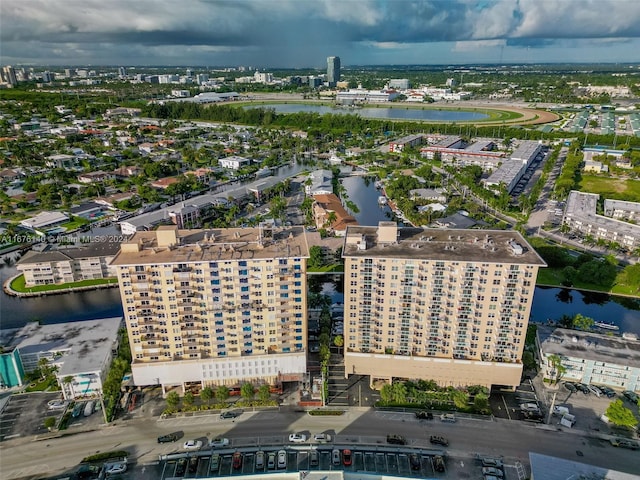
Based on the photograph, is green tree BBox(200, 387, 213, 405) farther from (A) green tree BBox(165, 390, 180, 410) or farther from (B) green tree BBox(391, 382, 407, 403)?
(B) green tree BBox(391, 382, 407, 403)

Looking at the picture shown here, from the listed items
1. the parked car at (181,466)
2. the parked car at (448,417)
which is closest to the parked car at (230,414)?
the parked car at (181,466)

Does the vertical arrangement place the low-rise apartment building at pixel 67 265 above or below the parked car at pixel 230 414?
above

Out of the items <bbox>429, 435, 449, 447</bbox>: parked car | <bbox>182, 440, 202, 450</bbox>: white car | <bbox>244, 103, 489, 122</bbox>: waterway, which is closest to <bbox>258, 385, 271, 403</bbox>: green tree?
<bbox>182, 440, 202, 450</bbox>: white car

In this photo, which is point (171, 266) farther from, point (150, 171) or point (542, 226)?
point (150, 171)

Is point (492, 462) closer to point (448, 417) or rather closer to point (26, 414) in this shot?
point (448, 417)

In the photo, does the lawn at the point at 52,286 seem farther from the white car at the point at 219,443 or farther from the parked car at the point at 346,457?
the parked car at the point at 346,457

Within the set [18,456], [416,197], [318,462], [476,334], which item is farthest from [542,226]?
[18,456]
